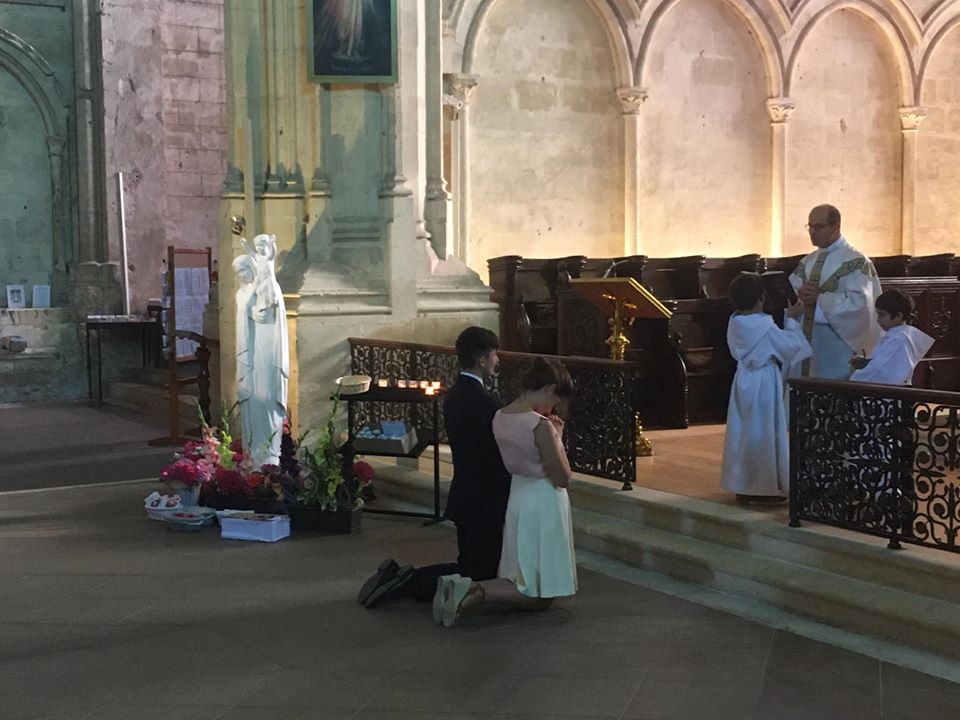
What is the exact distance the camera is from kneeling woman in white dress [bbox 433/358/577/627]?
5.11m

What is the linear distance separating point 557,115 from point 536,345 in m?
3.53

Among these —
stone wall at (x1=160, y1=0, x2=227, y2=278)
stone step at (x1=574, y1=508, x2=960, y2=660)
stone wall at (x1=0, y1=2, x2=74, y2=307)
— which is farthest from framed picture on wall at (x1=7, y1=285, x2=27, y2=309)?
stone step at (x1=574, y1=508, x2=960, y2=660)

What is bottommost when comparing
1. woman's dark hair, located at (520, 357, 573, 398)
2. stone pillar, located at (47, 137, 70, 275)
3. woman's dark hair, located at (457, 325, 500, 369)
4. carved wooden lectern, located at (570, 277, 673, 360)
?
woman's dark hair, located at (520, 357, 573, 398)

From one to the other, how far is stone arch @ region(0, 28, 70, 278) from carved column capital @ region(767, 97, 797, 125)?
26.5 feet

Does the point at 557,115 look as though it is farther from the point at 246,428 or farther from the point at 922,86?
the point at 246,428

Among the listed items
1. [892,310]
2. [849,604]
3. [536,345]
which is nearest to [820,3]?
[536,345]

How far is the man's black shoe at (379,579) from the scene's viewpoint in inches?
219

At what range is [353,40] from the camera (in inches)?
361

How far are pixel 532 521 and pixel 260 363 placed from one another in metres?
2.90

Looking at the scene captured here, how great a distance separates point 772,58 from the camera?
14.0 m

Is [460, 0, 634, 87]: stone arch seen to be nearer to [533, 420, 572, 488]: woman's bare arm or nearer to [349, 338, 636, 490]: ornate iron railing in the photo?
[349, 338, 636, 490]: ornate iron railing

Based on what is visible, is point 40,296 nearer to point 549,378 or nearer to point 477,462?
point 477,462

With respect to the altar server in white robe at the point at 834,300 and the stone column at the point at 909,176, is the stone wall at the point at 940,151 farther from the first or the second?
the altar server in white robe at the point at 834,300

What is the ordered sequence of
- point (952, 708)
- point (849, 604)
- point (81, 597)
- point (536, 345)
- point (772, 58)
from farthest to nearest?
point (772, 58) < point (536, 345) < point (81, 597) < point (849, 604) < point (952, 708)
